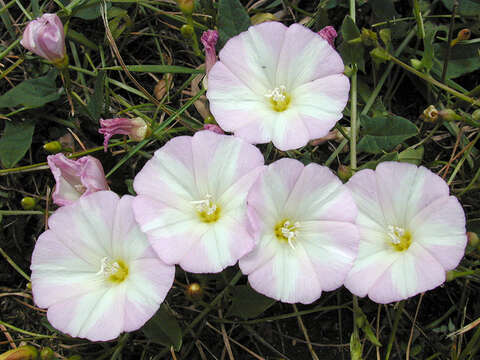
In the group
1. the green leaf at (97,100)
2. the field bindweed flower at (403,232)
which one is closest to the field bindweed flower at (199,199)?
the field bindweed flower at (403,232)

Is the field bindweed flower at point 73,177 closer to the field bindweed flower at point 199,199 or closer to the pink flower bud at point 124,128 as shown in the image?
the pink flower bud at point 124,128

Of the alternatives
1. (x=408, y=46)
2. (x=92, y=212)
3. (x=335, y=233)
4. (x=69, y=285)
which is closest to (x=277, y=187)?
(x=335, y=233)

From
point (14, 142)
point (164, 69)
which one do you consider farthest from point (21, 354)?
point (164, 69)

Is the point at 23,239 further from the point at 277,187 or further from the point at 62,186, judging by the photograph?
the point at 277,187

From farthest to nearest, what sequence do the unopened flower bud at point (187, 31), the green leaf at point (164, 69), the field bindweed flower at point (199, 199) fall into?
the green leaf at point (164, 69) < the unopened flower bud at point (187, 31) < the field bindweed flower at point (199, 199)

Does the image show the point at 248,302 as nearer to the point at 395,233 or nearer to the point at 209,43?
the point at 395,233

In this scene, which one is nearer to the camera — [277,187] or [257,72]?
[277,187]
